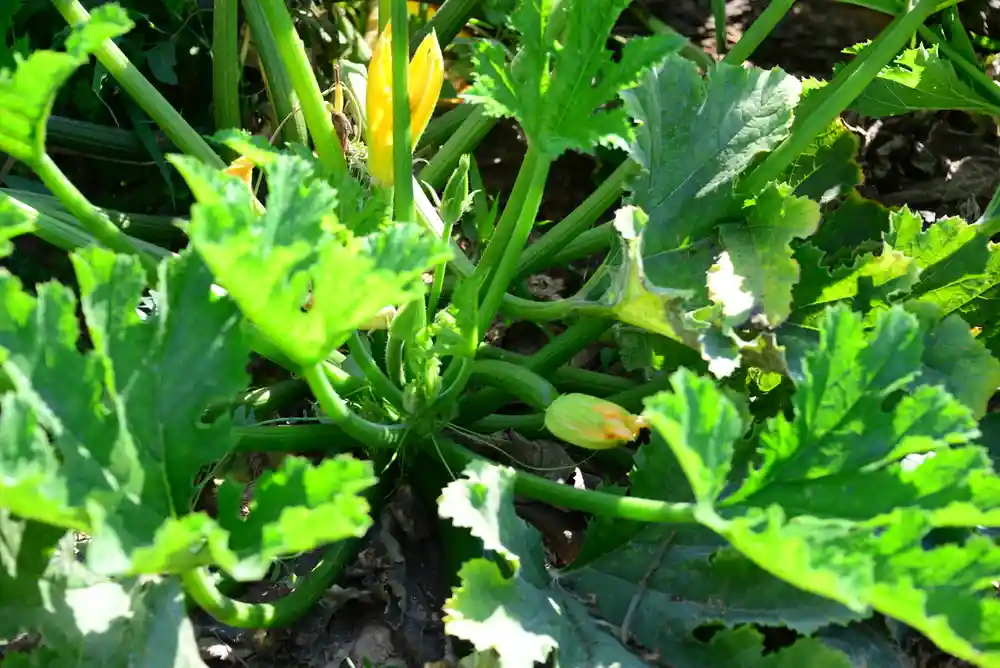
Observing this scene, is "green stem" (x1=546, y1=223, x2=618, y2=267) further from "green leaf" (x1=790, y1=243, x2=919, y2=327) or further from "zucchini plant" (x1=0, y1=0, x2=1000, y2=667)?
"green leaf" (x1=790, y1=243, x2=919, y2=327)

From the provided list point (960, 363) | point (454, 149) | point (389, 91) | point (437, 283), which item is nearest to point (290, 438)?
point (437, 283)

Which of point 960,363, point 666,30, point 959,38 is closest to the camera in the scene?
point 960,363

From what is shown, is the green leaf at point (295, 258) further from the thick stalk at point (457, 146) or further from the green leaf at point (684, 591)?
the thick stalk at point (457, 146)

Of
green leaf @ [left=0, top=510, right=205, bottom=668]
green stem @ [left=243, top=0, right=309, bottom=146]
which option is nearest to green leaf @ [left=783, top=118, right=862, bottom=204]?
green stem @ [left=243, top=0, right=309, bottom=146]

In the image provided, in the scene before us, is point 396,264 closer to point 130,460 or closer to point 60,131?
point 130,460

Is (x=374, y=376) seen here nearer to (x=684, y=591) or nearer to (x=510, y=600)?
(x=510, y=600)

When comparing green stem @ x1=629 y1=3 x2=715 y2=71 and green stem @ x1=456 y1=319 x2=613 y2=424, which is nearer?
green stem @ x1=456 y1=319 x2=613 y2=424
